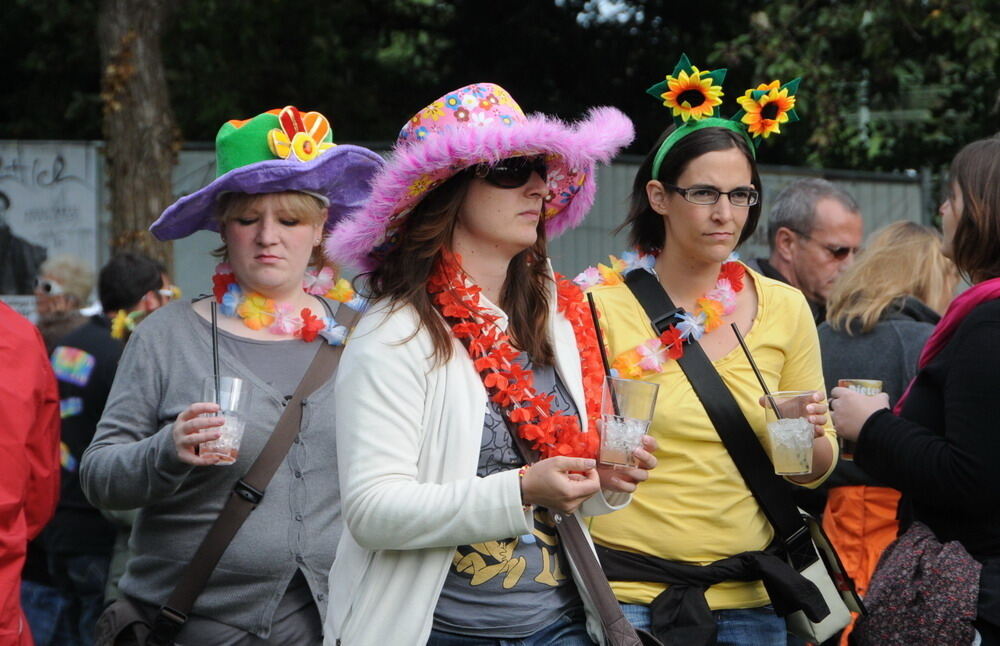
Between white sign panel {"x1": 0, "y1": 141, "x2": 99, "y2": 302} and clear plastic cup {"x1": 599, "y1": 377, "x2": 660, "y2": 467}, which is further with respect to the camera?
white sign panel {"x1": 0, "y1": 141, "x2": 99, "y2": 302}

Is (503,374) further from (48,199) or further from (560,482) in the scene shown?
(48,199)

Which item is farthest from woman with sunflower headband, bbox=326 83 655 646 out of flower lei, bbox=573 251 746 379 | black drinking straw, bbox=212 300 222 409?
black drinking straw, bbox=212 300 222 409

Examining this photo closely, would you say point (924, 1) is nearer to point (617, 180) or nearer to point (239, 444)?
point (617, 180)

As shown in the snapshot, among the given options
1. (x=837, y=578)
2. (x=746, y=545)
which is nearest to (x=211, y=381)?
(x=746, y=545)

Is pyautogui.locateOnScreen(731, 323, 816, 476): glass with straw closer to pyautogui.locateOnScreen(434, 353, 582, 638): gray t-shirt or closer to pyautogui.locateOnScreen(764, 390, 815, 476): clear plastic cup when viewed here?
pyautogui.locateOnScreen(764, 390, 815, 476): clear plastic cup

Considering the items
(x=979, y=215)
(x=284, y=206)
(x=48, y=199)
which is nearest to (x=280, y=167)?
(x=284, y=206)

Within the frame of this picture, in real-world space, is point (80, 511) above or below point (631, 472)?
below

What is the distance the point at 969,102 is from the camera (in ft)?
44.6

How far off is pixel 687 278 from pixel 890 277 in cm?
145

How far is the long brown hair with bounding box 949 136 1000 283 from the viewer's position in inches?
135

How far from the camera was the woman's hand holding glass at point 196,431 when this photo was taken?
3.19m

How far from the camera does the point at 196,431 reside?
3.19 meters

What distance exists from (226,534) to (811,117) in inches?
350

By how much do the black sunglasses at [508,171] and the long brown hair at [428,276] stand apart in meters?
0.05
